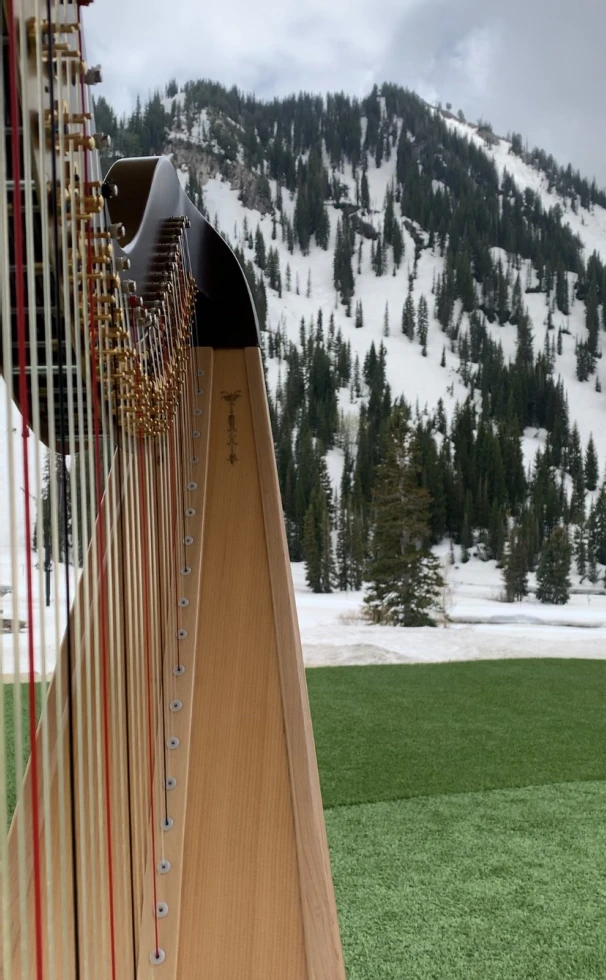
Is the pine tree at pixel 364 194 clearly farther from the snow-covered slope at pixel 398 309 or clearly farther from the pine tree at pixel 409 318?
the pine tree at pixel 409 318

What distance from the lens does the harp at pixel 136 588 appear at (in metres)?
0.67

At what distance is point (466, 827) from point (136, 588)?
2173mm

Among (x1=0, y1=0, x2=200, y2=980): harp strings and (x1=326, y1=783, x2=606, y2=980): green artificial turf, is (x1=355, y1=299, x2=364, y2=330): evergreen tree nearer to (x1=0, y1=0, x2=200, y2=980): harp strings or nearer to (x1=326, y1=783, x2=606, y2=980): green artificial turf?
(x1=326, y1=783, x2=606, y2=980): green artificial turf

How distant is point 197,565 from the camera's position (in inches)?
64.2

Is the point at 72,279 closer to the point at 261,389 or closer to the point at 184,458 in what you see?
the point at 184,458

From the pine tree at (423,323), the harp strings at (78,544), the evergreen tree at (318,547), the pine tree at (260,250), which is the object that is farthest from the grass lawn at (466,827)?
the pine tree at (260,250)

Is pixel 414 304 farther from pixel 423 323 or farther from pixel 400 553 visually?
pixel 400 553

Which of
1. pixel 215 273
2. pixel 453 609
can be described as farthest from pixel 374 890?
pixel 453 609

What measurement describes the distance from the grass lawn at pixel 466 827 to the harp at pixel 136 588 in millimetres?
936

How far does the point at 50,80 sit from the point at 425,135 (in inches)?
2152

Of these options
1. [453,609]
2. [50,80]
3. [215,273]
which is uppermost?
[215,273]

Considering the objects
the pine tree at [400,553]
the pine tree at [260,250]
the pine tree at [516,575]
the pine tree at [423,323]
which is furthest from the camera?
the pine tree at [260,250]

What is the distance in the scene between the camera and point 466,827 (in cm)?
307

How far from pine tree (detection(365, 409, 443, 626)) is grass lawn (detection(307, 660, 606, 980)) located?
7864 millimetres
